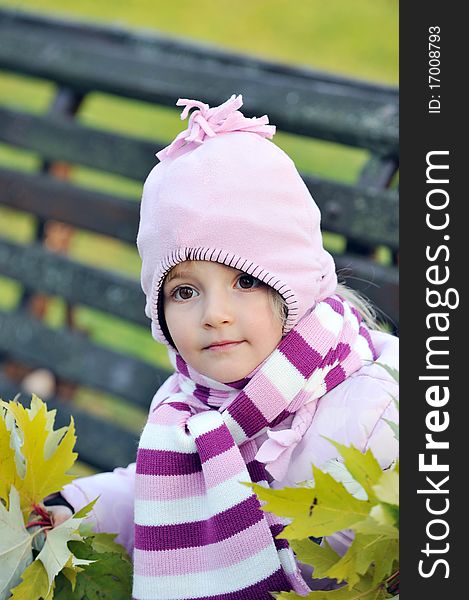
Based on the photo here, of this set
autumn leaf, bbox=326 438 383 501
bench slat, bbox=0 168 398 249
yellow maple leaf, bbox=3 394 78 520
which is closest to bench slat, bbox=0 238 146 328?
bench slat, bbox=0 168 398 249

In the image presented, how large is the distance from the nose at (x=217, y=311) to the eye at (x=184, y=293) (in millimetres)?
38

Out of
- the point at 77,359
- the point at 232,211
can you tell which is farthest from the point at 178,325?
the point at 77,359

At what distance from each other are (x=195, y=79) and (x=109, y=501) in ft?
5.07

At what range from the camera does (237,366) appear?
1.45m

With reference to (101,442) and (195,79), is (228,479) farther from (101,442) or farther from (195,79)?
(195,79)

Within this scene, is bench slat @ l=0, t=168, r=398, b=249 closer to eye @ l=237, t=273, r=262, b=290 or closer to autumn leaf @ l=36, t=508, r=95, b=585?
eye @ l=237, t=273, r=262, b=290

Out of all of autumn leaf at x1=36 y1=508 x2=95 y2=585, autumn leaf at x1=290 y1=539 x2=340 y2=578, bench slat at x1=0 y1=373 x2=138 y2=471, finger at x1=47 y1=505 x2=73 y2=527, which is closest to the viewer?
autumn leaf at x1=290 y1=539 x2=340 y2=578

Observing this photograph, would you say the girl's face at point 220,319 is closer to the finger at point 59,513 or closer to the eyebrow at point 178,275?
the eyebrow at point 178,275

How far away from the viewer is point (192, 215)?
141cm

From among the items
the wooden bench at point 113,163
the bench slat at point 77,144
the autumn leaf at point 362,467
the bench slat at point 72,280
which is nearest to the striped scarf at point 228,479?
the autumn leaf at point 362,467

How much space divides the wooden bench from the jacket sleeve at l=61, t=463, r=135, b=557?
939mm

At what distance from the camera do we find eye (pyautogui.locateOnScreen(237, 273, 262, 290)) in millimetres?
1443

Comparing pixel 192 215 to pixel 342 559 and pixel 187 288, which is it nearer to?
pixel 187 288

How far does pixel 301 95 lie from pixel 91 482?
1391 mm
